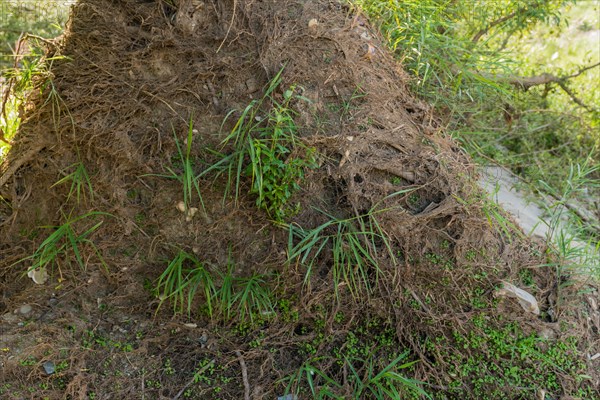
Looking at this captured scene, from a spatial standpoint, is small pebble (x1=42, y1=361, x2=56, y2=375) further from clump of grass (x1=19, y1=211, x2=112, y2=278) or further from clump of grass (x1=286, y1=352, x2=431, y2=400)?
clump of grass (x1=286, y1=352, x2=431, y2=400)

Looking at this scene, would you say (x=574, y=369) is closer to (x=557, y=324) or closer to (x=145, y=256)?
(x=557, y=324)

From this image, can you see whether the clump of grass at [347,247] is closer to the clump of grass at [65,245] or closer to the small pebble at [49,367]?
the clump of grass at [65,245]

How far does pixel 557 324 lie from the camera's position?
283 cm

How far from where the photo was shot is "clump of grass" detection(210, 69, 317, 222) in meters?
2.59

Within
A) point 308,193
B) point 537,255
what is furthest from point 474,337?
point 308,193

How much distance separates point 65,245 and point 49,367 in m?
0.56

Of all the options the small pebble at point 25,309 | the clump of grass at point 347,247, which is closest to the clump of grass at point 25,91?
the small pebble at point 25,309

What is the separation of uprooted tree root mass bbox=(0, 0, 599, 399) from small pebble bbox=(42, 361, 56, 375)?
2cm

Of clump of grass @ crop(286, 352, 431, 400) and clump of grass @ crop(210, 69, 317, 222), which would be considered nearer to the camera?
clump of grass @ crop(286, 352, 431, 400)

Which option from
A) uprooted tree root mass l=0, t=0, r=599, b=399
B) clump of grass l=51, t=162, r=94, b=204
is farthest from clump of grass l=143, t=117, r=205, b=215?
clump of grass l=51, t=162, r=94, b=204

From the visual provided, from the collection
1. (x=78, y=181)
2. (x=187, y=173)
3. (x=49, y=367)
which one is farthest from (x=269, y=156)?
(x=49, y=367)

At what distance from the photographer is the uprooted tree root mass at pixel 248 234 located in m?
2.63

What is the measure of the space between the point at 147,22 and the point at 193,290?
1244 mm

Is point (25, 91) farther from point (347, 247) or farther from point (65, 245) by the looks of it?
point (347, 247)
